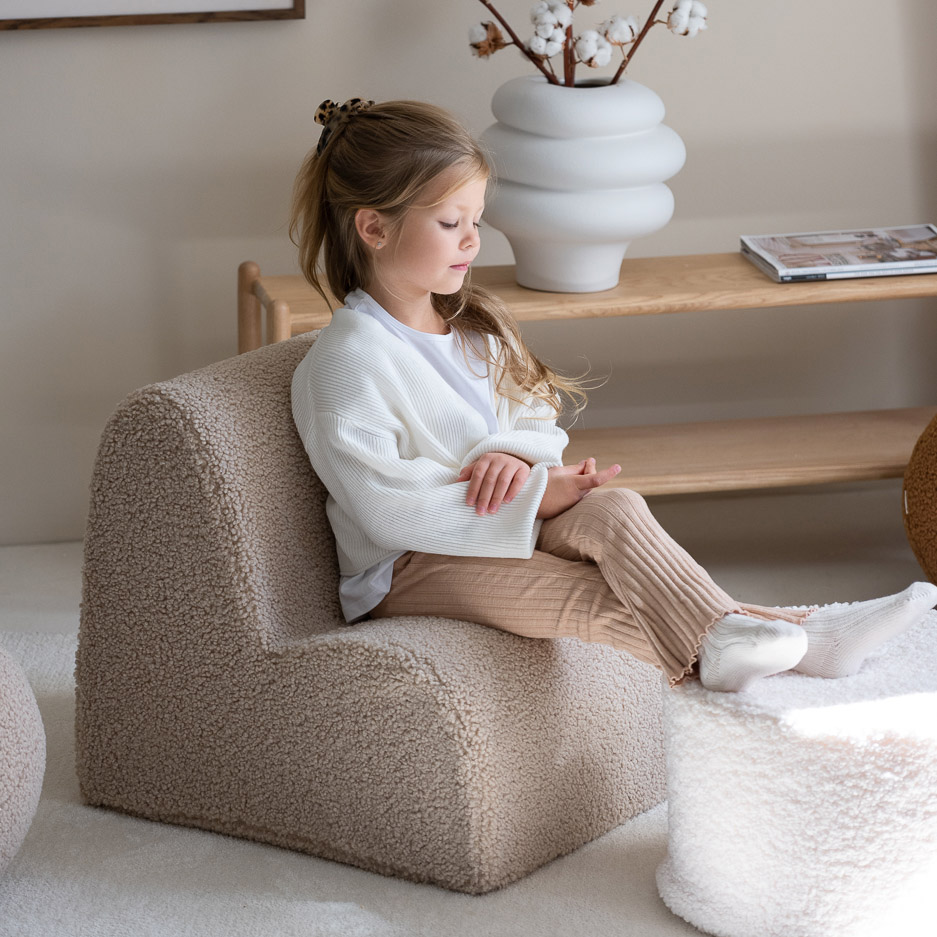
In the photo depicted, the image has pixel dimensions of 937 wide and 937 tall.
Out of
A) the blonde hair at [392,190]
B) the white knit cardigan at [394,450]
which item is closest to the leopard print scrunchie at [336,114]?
the blonde hair at [392,190]

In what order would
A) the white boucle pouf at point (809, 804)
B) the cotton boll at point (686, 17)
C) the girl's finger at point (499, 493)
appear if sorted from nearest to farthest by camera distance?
the white boucle pouf at point (809, 804), the girl's finger at point (499, 493), the cotton boll at point (686, 17)

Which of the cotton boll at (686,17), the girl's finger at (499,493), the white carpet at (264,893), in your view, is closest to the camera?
the white carpet at (264,893)

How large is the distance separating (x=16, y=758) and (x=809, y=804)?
769 mm

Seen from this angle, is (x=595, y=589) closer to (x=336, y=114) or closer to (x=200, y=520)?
(x=200, y=520)

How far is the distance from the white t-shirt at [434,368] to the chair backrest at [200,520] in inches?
1.8

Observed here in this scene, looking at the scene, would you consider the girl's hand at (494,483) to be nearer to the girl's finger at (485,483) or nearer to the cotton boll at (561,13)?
the girl's finger at (485,483)

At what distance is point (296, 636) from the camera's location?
1.43 m

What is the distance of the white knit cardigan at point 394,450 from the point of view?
55.5 inches

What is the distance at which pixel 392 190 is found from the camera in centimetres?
149

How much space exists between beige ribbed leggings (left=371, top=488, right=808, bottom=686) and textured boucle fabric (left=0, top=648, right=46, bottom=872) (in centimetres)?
39

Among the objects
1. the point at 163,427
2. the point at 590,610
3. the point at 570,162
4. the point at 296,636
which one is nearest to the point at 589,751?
the point at 590,610

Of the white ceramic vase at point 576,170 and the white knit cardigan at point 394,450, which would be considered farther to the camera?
the white ceramic vase at point 576,170

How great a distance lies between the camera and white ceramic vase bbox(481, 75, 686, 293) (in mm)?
1976

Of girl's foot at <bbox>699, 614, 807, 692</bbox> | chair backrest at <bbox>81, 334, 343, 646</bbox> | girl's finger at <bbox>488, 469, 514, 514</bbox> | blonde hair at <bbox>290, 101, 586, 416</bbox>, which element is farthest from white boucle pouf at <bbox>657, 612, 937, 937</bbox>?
blonde hair at <bbox>290, 101, 586, 416</bbox>
